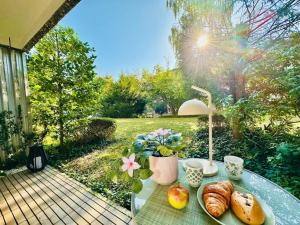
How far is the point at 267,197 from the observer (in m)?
0.84

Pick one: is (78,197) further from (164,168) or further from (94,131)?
(94,131)

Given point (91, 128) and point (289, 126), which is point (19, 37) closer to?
point (91, 128)

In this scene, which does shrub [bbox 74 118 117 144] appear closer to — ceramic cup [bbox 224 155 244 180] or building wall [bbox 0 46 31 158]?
building wall [bbox 0 46 31 158]

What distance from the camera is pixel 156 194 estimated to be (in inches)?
33.5

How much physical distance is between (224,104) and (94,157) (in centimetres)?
270

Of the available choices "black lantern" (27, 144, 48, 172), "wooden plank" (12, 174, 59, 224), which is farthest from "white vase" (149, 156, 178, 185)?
"black lantern" (27, 144, 48, 172)

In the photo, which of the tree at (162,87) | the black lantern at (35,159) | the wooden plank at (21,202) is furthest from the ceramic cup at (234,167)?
the tree at (162,87)

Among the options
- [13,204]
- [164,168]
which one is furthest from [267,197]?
[13,204]

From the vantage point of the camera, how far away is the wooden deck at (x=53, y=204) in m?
1.62

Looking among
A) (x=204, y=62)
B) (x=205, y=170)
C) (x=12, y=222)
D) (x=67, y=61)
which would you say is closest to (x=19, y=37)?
A: (x=67, y=61)

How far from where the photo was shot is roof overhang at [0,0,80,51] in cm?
200

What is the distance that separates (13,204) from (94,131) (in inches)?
102

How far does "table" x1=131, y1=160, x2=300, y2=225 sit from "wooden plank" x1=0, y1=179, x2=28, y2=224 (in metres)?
1.56

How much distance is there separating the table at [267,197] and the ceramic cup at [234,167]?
0.11 feet
